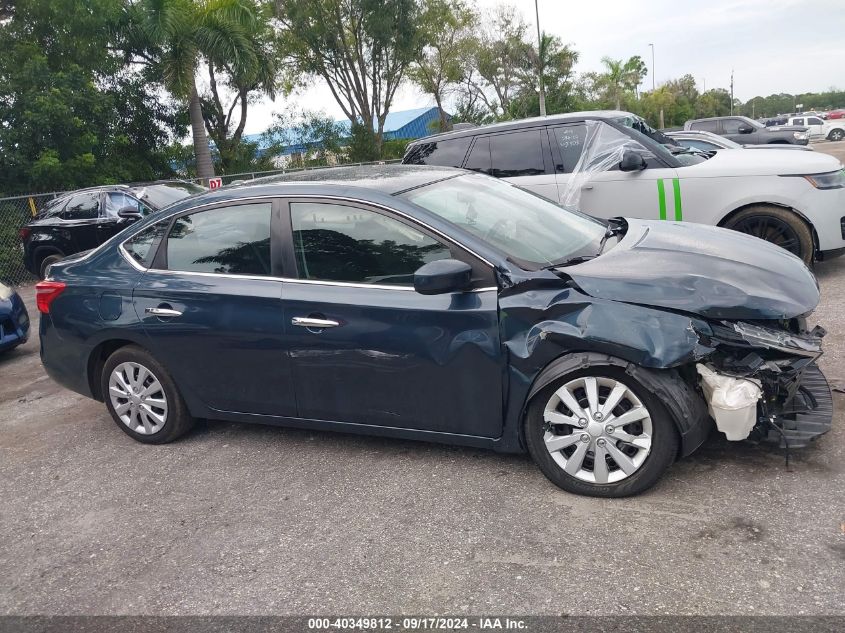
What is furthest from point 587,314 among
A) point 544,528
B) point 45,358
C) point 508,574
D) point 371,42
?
point 371,42

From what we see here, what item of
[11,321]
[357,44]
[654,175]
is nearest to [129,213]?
[11,321]

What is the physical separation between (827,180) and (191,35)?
58.1 feet

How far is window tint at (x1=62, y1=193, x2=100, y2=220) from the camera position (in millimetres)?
11820

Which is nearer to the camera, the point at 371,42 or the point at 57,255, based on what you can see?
the point at 57,255

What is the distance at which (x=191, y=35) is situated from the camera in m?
19.8

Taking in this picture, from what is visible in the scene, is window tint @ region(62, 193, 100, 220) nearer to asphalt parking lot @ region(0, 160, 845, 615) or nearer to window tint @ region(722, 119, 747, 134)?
asphalt parking lot @ region(0, 160, 845, 615)

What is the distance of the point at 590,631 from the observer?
8.49 ft

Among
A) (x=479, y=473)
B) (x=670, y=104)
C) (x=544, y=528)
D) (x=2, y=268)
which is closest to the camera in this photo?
(x=544, y=528)

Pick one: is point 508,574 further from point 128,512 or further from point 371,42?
point 371,42

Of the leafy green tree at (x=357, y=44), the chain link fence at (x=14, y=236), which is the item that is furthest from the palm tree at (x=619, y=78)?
the chain link fence at (x=14, y=236)

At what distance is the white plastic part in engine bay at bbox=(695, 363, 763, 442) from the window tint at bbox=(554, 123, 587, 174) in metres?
4.42

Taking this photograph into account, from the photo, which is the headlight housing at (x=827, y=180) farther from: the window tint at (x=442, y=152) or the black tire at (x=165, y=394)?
the black tire at (x=165, y=394)

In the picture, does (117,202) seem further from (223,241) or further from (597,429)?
(597,429)

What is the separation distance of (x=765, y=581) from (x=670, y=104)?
253 ft
